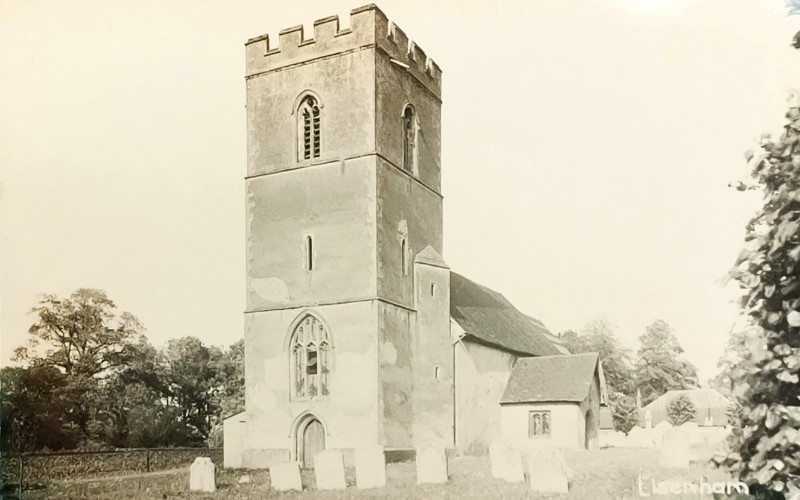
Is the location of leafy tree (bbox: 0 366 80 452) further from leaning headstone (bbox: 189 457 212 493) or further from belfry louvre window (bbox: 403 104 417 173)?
belfry louvre window (bbox: 403 104 417 173)

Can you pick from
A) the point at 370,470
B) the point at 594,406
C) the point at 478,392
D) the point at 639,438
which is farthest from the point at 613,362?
the point at 370,470

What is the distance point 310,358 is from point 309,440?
132 centimetres

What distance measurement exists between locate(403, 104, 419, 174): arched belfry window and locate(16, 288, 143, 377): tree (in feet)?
17.4

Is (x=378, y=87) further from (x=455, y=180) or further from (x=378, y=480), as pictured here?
(x=378, y=480)

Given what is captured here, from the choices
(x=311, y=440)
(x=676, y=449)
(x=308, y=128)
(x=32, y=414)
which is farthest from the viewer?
(x=308, y=128)

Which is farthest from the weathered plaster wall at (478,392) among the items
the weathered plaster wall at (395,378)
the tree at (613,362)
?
the tree at (613,362)

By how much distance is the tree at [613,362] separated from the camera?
11.9 metres

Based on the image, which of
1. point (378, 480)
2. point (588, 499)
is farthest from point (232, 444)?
point (588, 499)

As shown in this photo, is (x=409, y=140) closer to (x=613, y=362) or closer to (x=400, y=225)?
(x=400, y=225)

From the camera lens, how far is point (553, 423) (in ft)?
47.0

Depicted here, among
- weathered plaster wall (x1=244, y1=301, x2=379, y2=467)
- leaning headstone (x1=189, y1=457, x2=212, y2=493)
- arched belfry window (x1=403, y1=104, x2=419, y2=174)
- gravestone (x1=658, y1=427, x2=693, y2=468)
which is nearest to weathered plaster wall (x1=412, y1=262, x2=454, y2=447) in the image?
weathered plaster wall (x1=244, y1=301, x2=379, y2=467)

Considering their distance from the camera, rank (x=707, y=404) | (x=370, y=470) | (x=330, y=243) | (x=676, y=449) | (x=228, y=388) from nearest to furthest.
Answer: (x=676, y=449), (x=707, y=404), (x=370, y=470), (x=228, y=388), (x=330, y=243)

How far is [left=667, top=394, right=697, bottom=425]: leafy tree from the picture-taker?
37.0 feet

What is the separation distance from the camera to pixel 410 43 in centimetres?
1242
